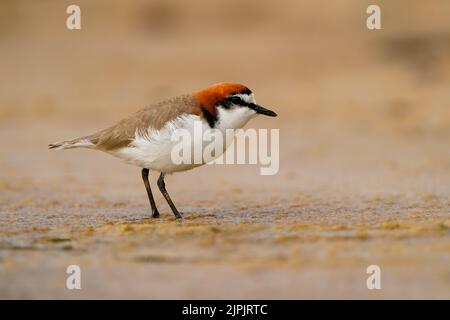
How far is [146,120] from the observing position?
6.89m

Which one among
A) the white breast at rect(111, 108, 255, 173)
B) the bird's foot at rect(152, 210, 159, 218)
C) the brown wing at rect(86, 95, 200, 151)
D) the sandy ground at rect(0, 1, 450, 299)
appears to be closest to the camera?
the sandy ground at rect(0, 1, 450, 299)

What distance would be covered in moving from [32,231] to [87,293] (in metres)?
1.87

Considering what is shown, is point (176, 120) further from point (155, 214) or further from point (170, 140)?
point (155, 214)

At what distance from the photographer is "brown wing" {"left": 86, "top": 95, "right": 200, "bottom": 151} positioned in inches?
263

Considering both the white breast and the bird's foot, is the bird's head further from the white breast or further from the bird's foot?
the bird's foot

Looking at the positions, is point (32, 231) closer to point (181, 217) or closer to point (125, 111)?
point (181, 217)

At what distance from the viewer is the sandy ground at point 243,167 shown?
4957 mm

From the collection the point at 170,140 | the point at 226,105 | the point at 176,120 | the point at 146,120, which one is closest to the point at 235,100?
the point at 226,105

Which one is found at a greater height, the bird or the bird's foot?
the bird

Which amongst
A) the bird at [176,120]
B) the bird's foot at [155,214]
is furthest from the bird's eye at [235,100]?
the bird's foot at [155,214]

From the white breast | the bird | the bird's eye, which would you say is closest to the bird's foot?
the bird

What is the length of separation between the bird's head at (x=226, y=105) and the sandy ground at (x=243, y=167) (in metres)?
0.86

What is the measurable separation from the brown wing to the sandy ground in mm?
690

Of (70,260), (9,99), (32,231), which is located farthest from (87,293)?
(9,99)
